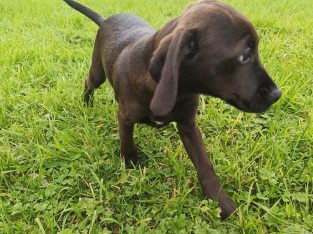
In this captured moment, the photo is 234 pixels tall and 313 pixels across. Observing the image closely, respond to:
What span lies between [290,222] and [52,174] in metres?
1.51

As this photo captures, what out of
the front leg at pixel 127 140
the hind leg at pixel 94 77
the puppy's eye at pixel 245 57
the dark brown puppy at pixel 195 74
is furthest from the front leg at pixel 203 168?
the hind leg at pixel 94 77

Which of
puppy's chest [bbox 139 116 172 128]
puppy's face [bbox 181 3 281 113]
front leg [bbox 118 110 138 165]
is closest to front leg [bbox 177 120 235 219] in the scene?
puppy's chest [bbox 139 116 172 128]

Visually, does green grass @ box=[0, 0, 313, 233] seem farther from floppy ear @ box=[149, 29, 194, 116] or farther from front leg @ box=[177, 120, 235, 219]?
floppy ear @ box=[149, 29, 194, 116]

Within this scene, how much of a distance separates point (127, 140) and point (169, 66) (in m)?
1.03

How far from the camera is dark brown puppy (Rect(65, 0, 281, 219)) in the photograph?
6.69 ft

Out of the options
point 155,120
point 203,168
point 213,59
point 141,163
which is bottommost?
point 141,163

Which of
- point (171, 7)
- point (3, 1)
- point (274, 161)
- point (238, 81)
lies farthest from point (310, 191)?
point (3, 1)

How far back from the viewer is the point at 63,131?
10.6 feet

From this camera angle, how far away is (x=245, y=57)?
6.91ft

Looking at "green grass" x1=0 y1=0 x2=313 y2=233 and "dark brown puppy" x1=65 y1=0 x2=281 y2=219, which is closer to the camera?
"dark brown puppy" x1=65 y1=0 x2=281 y2=219

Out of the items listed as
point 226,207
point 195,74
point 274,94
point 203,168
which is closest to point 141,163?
point 203,168

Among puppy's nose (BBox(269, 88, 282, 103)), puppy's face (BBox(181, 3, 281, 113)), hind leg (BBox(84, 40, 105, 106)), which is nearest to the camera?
puppy's face (BBox(181, 3, 281, 113))

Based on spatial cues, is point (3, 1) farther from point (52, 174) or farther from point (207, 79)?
point (207, 79)

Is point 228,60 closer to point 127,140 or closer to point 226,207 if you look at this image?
point 226,207
